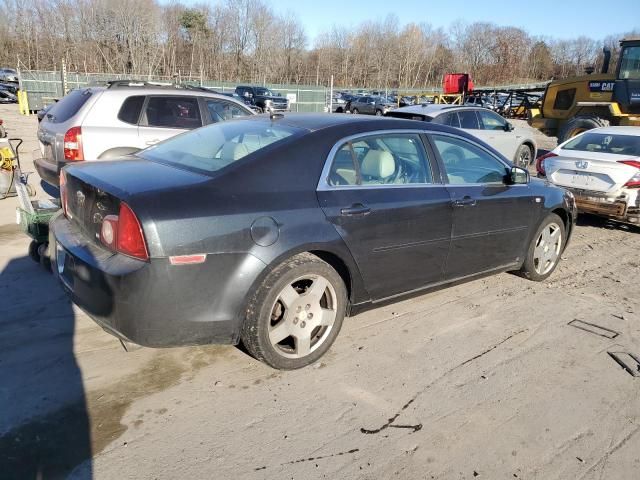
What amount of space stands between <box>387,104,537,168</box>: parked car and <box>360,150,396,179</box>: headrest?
6.17 meters

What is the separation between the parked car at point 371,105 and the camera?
116 ft

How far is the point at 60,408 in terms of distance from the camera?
291cm

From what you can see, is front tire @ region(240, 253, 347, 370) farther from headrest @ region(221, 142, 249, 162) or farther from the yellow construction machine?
the yellow construction machine

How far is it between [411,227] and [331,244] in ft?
2.52

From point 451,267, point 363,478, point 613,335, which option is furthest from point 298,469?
point 613,335

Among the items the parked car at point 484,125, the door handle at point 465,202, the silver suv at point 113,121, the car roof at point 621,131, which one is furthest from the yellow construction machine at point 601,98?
the door handle at point 465,202

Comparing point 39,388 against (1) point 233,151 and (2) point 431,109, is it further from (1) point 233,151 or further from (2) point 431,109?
(2) point 431,109

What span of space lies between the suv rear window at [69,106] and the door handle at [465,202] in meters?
4.96

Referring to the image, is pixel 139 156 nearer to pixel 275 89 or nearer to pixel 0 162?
pixel 0 162

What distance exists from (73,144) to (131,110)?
90 cm

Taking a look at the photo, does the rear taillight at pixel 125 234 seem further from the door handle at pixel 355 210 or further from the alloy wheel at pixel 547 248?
the alloy wheel at pixel 547 248

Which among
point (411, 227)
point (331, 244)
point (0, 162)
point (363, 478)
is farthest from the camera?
point (0, 162)

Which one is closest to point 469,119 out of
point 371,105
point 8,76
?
point 371,105

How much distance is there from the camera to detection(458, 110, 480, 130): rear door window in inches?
428
